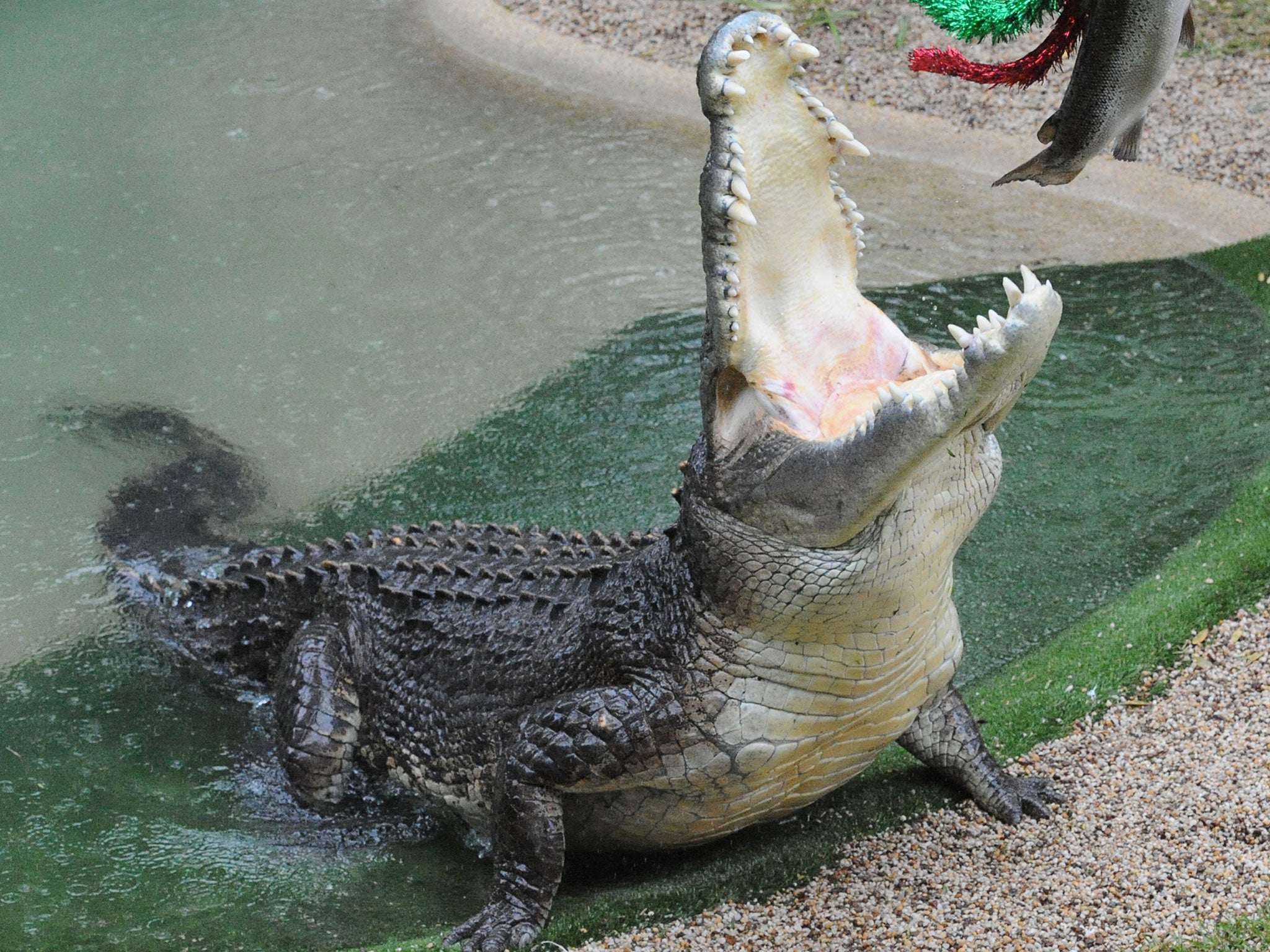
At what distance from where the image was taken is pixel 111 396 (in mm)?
6523

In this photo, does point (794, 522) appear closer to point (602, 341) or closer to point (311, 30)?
point (602, 341)

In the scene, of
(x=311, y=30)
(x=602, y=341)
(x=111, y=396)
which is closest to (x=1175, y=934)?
(x=602, y=341)

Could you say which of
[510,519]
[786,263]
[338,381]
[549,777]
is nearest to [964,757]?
[549,777]

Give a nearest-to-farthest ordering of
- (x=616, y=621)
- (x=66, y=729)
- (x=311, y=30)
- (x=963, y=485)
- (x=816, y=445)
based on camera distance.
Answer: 1. (x=816, y=445)
2. (x=963, y=485)
3. (x=616, y=621)
4. (x=66, y=729)
5. (x=311, y=30)

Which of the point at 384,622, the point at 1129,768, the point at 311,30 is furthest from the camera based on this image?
the point at 311,30

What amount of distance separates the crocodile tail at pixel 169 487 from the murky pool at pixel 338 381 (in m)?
0.11

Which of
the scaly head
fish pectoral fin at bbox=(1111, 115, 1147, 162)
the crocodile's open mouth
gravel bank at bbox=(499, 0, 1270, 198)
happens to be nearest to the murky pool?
gravel bank at bbox=(499, 0, 1270, 198)

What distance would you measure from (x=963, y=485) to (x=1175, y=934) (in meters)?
1.13

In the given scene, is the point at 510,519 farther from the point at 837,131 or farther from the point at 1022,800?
the point at 837,131

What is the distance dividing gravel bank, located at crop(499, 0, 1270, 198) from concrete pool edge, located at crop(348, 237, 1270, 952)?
3879 millimetres

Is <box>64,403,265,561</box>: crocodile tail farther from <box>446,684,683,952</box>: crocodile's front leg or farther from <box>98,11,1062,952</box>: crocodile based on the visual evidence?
<box>446,684,683,952</box>: crocodile's front leg

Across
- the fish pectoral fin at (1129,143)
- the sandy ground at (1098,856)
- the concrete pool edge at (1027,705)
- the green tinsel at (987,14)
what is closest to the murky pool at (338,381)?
the concrete pool edge at (1027,705)

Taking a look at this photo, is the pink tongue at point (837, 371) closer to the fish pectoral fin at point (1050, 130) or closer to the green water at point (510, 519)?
the fish pectoral fin at point (1050, 130)

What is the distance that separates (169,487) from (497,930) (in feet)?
10.6
